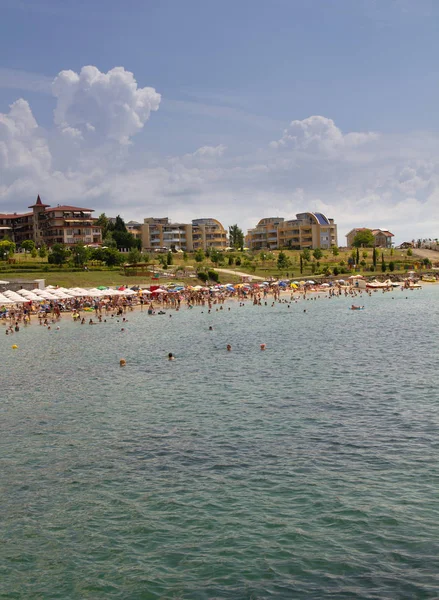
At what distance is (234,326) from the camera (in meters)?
61.2

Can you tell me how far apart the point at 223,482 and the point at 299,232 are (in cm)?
15948

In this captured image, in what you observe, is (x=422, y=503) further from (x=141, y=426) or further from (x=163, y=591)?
(x=141, y=426)

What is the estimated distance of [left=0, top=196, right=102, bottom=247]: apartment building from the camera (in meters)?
143

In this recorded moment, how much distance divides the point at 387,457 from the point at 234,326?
43.6 metres

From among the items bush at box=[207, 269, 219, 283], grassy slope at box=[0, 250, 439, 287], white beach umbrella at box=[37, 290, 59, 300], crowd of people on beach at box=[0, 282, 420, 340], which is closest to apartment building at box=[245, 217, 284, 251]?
grassy slope at box=[0, 250, 439, 287]

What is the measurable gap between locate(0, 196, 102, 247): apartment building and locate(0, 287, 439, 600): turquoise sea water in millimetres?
110996

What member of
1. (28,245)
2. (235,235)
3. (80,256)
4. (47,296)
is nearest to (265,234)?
(235,235)

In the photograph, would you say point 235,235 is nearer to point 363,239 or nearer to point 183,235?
point 183,235

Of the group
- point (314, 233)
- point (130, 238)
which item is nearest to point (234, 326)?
point (130, 238)

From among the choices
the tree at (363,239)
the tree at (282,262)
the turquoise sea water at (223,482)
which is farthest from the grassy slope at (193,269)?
the turquoise sea water at (223,482)

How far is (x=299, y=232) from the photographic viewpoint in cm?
17288

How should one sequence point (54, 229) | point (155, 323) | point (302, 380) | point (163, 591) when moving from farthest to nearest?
point (54, 229)
point (155, 323)
point (302, 380)
point (163, 591)

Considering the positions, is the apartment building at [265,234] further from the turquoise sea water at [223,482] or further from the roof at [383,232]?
the turquoise sea water at [223,482]

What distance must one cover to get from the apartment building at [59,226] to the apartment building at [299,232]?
2029 inches
